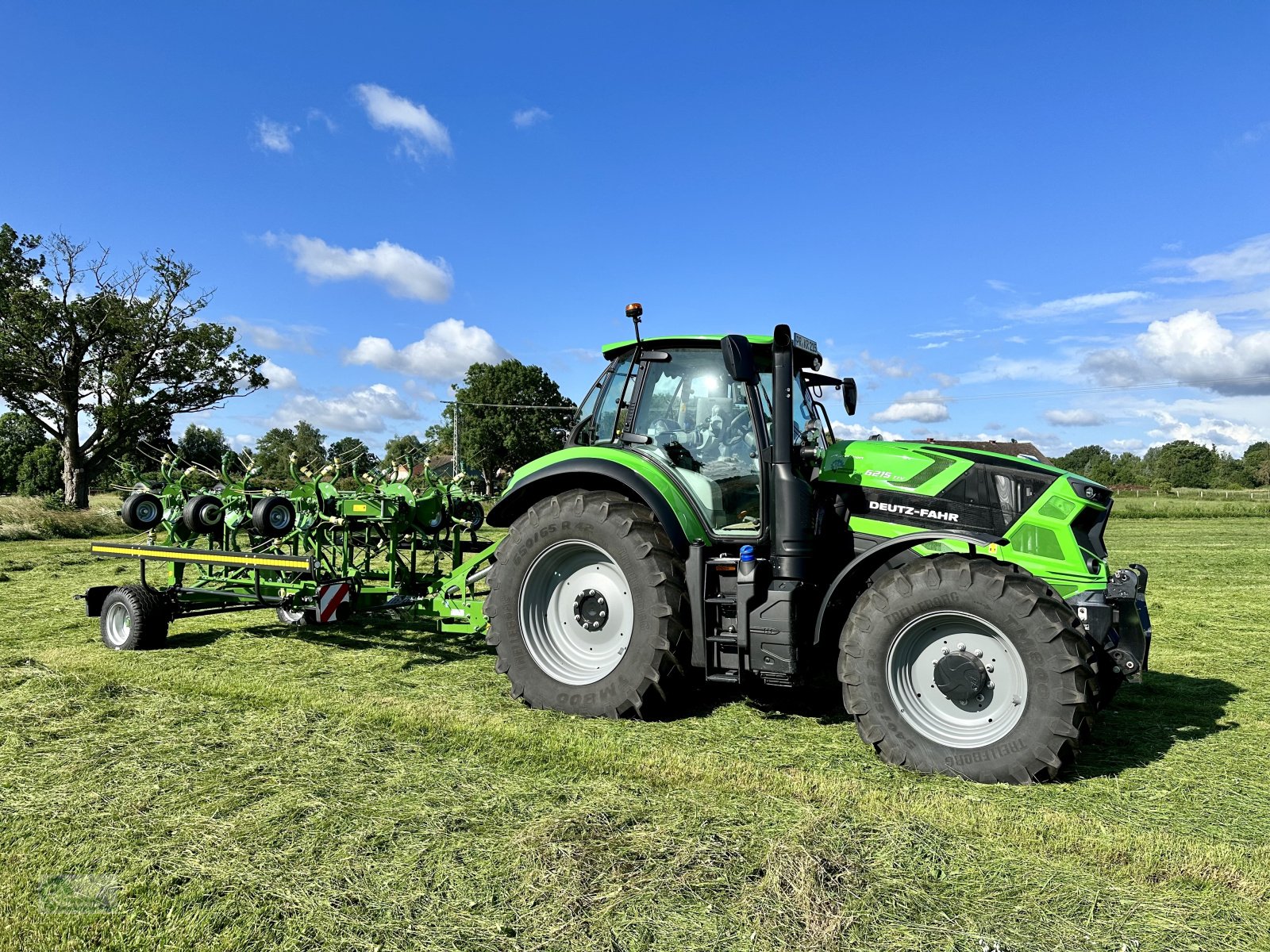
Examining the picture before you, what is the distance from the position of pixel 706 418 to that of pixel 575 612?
1.57 metres

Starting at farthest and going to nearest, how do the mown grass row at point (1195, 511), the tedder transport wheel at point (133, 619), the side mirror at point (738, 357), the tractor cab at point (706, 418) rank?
the mown grass row at point (1195, 511), the tedder transport wheel at point (133, 619), the tractor cab at point (706, 418), the side mirror at point (738, 357)

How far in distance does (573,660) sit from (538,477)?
125cm

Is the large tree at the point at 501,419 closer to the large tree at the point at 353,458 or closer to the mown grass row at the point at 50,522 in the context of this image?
the mown grass row at the point at 50,522

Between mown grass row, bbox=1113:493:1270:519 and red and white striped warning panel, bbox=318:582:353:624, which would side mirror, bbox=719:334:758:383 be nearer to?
red and white striped warning panel, bbox=318:582:353:624

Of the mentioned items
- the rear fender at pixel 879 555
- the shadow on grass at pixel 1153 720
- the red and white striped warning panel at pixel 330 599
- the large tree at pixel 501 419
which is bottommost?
the shadow on grass at pixel 1153 720

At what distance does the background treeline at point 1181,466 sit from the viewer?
7212 centimetres

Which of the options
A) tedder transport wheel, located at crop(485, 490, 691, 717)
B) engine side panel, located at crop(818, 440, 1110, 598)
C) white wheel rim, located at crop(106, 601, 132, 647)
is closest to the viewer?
engine side panel, located at crop(818, 440, 1110, 598)

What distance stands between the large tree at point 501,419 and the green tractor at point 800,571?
42.9 metres

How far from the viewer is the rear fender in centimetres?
436

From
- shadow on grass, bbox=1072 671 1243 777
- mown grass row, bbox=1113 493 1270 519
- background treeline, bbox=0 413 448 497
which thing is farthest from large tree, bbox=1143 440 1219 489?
shadow on grass, bbox=1072 671 1243 777

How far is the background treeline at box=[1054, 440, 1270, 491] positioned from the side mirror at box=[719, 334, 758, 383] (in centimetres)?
7666

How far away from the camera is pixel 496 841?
322 centimetres

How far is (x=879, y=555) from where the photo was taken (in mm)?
4520

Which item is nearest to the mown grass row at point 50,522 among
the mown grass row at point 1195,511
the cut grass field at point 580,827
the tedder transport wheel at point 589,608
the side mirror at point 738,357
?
the cut grass field at point 580,827
